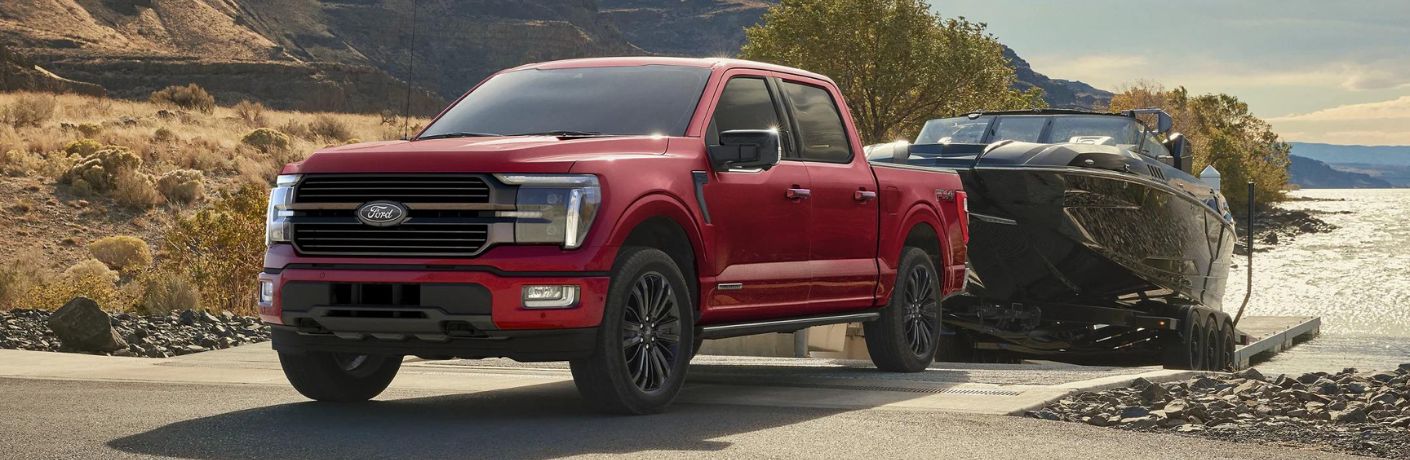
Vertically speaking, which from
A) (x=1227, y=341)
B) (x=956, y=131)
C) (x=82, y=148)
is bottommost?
(x=1227, y=341)

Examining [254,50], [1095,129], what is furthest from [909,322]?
[254,50]

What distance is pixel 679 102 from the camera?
9.37 metres

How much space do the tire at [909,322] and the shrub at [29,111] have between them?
34.8 m

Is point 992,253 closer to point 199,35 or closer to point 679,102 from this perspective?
point 679,102

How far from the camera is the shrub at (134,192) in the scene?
3272 cm

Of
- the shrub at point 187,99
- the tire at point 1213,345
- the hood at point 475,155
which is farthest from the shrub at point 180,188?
the hood at point 475,155

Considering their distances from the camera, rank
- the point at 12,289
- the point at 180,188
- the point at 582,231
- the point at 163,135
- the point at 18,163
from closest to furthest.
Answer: the point at 582,231, the point at 12,289, the point at 18,163, the point at 180,188, the point at 163,135

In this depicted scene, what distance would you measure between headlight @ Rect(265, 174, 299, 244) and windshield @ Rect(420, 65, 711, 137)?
3.88 feet

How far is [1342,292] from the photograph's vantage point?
69625 mm

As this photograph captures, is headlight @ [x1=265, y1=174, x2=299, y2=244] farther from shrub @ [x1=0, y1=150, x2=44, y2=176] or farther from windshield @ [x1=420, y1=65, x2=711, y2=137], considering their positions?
shrub @ [x1=0, y1=150, x2=44, y2=176]

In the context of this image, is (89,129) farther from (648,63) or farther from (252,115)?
(648,63)

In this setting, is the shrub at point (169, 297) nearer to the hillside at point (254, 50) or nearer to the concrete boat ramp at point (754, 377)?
the concrete boat ramp at point (754, 377)

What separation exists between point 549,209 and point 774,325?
2304 millimetres

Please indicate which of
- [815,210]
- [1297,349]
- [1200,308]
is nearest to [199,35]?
[1297,349]
